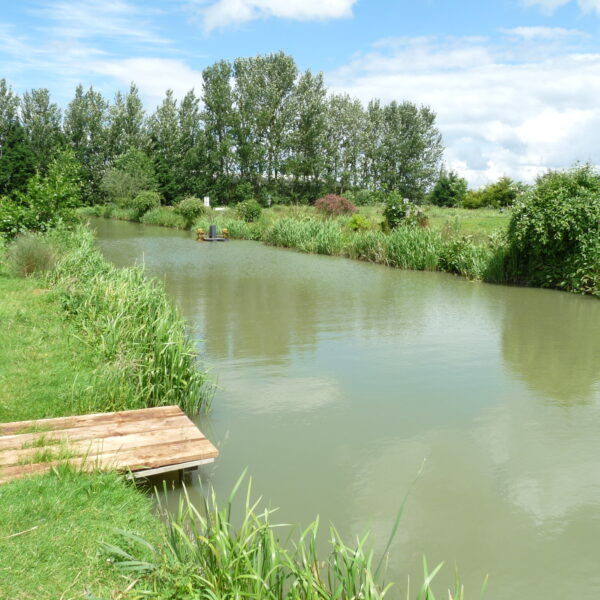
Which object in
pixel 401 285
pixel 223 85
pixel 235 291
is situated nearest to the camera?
pixel 235 291

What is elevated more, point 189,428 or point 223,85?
point 223,85

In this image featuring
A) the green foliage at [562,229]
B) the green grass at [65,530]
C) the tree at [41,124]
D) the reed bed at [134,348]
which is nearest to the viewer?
the green grass at [65,530]

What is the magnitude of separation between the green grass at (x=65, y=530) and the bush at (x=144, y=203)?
128ft

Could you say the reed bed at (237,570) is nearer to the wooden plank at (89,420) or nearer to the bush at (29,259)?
the wooden plank at (89,420)

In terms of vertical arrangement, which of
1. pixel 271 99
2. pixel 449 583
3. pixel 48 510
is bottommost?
pixel 449 583

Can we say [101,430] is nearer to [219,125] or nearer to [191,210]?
[191,210]

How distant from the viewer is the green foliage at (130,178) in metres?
45.0

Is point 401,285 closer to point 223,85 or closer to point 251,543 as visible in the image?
point 251,543

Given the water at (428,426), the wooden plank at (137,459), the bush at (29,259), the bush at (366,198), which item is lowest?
the water at (428,426)

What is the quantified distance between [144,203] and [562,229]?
32.2m

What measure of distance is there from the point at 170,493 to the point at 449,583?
2.07m

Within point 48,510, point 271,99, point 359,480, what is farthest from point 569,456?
point 271,99

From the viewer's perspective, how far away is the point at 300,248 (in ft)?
77.6

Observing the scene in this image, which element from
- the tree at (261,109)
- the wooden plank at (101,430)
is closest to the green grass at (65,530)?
the wooden plank at (101,430)
